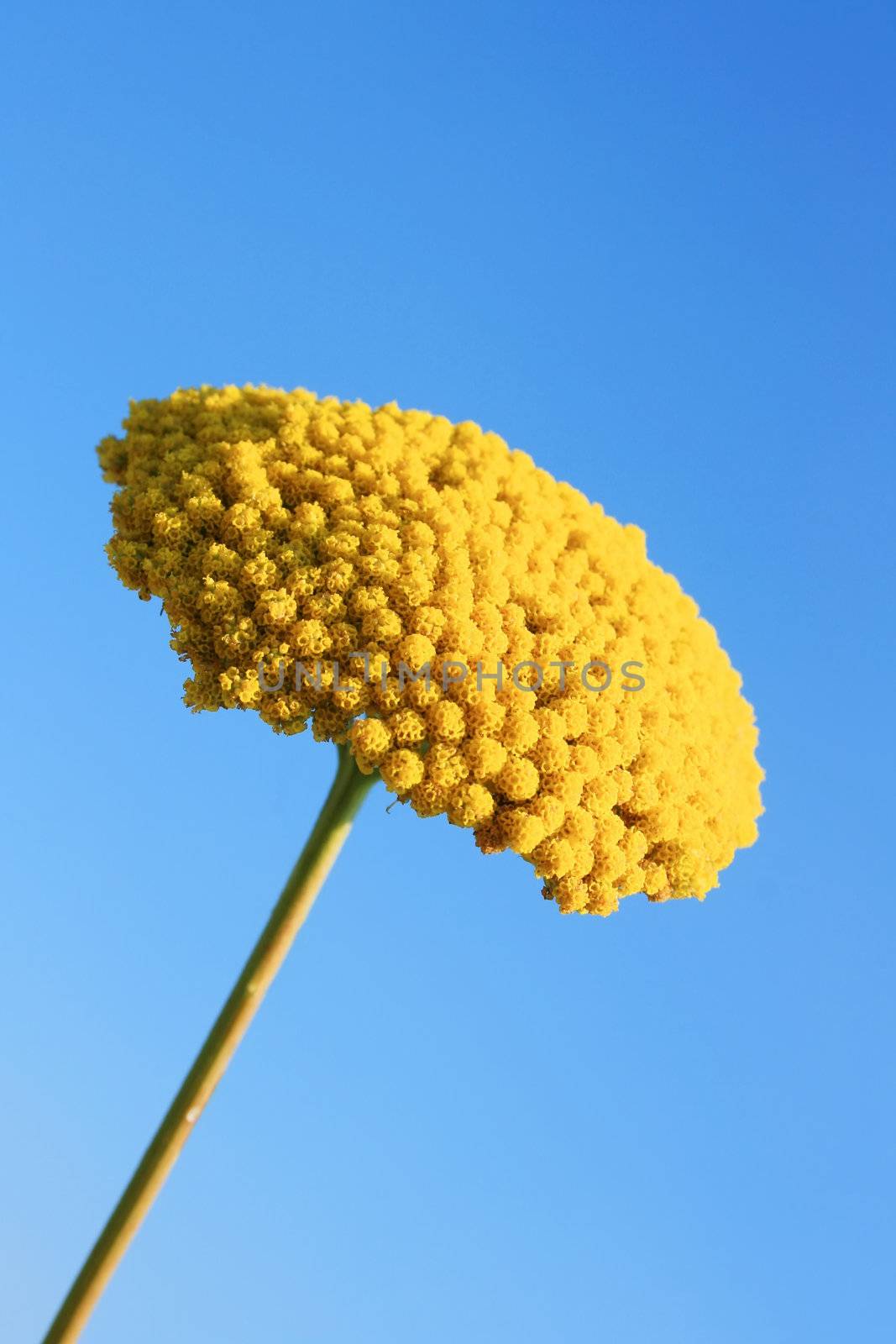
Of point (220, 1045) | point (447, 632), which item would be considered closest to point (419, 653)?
point (447, 632)

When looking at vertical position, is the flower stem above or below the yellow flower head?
below

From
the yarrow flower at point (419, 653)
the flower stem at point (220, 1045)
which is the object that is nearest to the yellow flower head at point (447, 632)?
Result: the yarrow flower at point (419, 653)

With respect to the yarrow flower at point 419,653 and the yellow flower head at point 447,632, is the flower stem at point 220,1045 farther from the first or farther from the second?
the yellow flower head at point 447,632

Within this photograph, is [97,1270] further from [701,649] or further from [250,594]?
[701,649]

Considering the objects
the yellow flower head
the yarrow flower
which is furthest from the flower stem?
the yellow flower head

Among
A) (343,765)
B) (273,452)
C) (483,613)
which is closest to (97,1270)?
(343,765)

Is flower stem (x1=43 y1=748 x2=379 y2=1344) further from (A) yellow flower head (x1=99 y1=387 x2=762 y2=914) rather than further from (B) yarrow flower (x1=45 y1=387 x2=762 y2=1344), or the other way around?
(A) yellow flower head (x1=99 y1=387 x2=762 y2=914)
